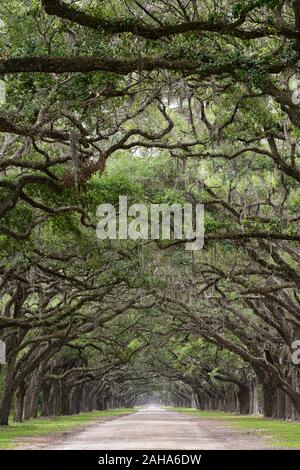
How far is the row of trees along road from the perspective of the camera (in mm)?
11773

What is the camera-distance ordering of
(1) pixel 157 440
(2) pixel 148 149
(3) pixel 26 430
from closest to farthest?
(1) pixel 157 440
(2) pixel 148 149
(3) pixel 26 430

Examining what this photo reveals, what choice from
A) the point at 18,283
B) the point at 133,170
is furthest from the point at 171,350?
the point at 133,170

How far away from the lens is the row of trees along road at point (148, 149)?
1177 cm

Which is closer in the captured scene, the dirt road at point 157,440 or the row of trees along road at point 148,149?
the row of trees along road at point 148,149

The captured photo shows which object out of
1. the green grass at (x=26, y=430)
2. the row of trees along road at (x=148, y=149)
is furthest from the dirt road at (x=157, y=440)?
the row of trees along road at (x=148, y=149)

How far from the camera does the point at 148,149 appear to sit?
2455cm

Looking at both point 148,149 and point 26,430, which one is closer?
point 148,149

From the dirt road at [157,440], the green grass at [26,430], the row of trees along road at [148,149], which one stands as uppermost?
the row of trees along road at [148,149]

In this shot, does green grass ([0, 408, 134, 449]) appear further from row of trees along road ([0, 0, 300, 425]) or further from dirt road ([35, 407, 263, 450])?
row of trees along road ([0, 0, 300, 425])

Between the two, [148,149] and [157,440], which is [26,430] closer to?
[157,440]

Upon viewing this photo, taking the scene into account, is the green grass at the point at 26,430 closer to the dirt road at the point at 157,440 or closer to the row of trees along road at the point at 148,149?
the dirt road at the point at 157,440

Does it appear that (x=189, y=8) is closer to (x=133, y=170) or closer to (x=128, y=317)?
(x=133, y=170)

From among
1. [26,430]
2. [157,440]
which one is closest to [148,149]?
[157,440]

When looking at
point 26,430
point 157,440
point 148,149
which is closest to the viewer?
point 157,440
